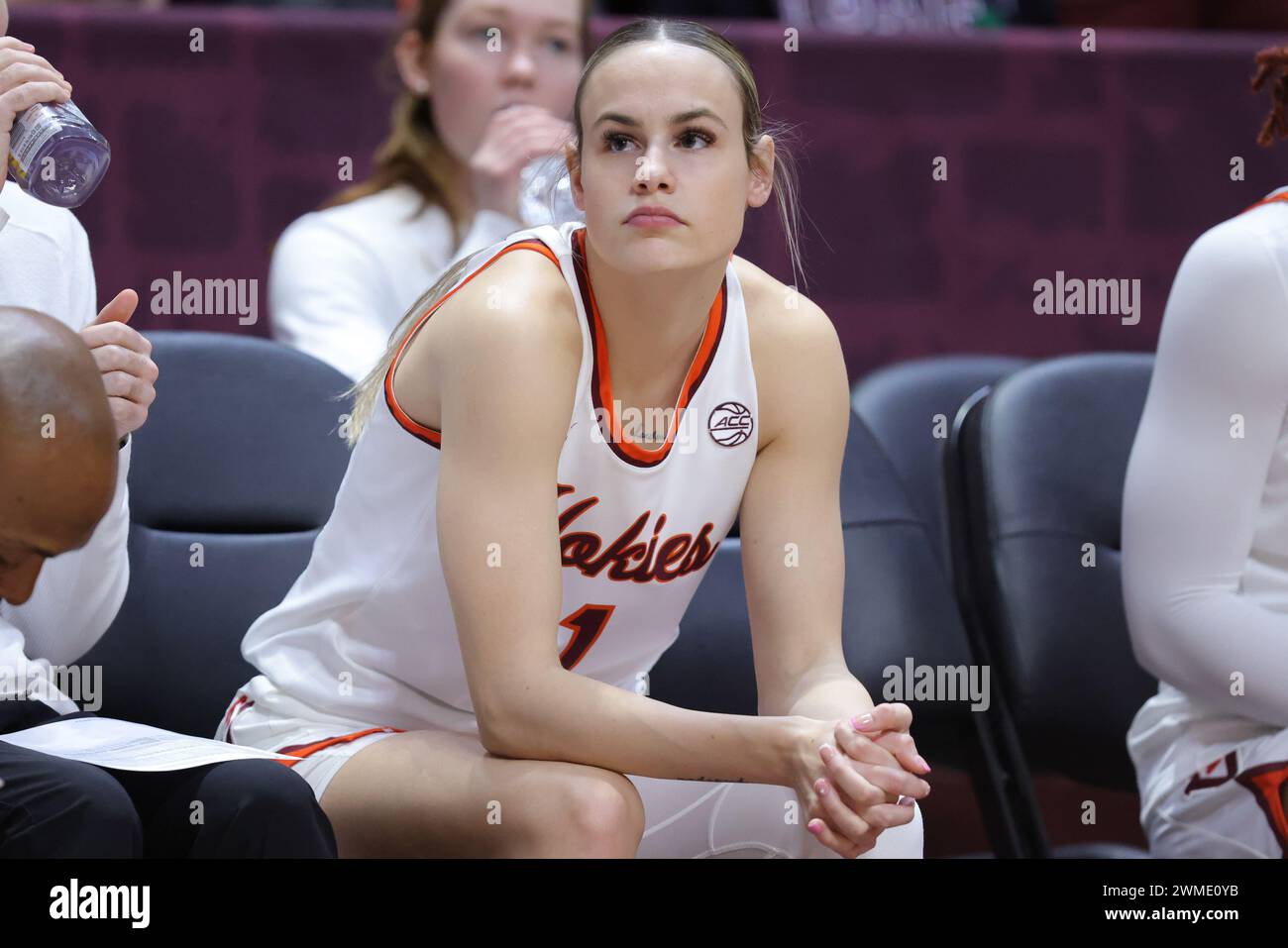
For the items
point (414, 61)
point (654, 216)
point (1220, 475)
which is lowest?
point (1220, 475)

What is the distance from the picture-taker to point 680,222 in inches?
54.2

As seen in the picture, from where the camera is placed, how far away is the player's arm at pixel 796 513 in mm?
1500

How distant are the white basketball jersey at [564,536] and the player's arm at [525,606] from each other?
0.08 m

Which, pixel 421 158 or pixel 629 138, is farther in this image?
pixel 421 158

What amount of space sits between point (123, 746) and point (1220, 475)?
1.07 m

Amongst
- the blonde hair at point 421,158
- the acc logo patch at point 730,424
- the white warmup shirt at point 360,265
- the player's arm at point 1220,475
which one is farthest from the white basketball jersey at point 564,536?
the blonde hair at point 421,158

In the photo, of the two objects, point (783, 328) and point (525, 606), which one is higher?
point (783, 328)

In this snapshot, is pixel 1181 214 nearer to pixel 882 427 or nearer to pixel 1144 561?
pixel 882 427

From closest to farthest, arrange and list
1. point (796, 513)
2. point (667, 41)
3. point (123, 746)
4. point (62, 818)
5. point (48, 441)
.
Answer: point (48, 441), point (62, 818), point (123, 746), point (667, 41), point (796, 513)

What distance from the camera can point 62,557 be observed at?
1.44 m

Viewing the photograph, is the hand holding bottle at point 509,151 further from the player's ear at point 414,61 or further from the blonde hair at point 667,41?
the blonde hair at point 667,41

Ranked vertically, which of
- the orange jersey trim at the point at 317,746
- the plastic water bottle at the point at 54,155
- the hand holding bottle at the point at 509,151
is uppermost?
the hand holding bottle at the point at 509,151

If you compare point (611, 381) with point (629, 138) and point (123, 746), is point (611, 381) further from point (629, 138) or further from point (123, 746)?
point (123, 746)

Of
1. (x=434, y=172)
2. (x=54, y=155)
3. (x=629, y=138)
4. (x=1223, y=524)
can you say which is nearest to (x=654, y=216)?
(x=629, y=138)
